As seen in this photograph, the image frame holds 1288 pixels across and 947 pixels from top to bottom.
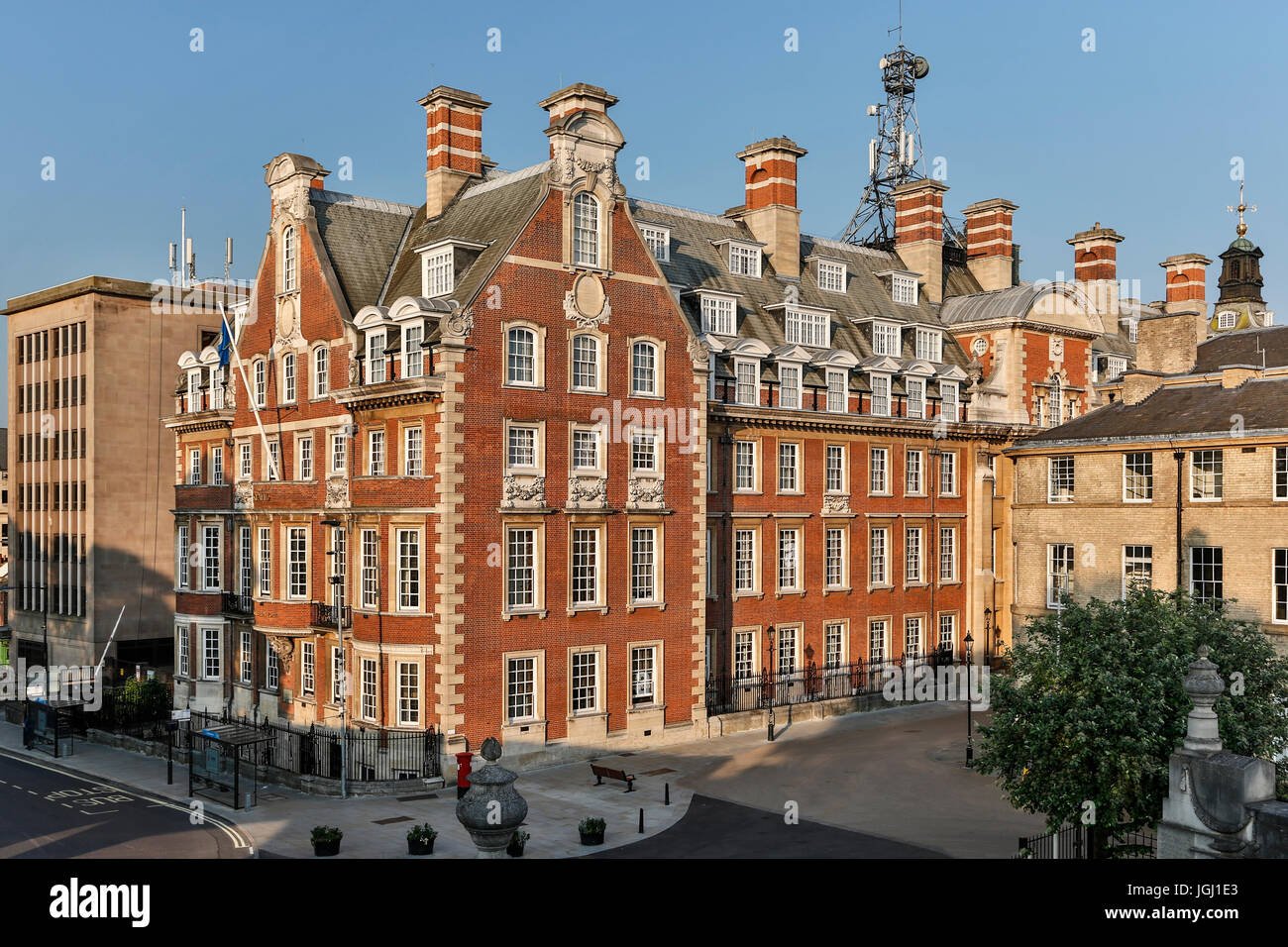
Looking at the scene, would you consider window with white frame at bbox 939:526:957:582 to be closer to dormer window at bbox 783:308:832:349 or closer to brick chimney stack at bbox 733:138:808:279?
dormer window at bbox 783:308:832:349

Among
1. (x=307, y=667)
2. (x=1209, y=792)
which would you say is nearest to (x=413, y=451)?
(x=307, y=667)

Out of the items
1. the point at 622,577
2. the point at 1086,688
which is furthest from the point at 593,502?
the point at 1086,688

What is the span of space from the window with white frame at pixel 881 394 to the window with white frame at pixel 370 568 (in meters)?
24.6

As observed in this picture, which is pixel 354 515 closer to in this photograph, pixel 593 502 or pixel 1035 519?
pixel 593 502

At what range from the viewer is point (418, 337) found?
130 feet

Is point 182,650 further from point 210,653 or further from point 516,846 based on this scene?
point 516,846

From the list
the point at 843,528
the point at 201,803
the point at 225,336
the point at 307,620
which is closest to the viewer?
the point at 201,803

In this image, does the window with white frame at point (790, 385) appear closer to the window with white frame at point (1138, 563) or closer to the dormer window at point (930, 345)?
the dormer window at point (930, 345)

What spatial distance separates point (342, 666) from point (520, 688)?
22.3 ft

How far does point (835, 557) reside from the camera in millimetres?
51625

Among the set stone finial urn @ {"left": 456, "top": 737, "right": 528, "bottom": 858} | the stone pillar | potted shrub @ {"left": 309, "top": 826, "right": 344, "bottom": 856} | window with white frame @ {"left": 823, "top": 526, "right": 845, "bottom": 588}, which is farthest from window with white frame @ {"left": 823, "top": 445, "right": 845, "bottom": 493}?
the stone pillar

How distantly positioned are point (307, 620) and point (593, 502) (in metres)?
12.1

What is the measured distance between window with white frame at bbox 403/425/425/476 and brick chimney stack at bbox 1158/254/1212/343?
5611 cm

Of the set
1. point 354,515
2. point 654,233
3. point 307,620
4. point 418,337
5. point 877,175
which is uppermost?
point 877,175
